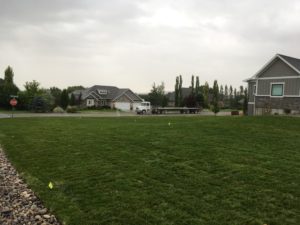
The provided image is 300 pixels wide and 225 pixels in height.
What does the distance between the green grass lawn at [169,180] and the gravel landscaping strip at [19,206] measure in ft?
0.53

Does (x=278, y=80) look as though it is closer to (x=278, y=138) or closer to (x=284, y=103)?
(x=284, y=103)

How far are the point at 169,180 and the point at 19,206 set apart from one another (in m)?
Answer: 2.81

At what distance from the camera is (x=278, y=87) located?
23750 mm

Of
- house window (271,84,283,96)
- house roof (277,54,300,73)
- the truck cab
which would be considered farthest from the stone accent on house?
the truck cab

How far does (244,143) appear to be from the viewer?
9.73m

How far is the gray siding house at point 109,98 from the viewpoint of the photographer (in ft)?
194

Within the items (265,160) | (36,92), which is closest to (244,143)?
(265,160)

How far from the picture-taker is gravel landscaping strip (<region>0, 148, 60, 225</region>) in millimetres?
4311

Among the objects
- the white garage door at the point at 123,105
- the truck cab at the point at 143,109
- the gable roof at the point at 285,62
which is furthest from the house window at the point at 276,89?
the white garage door at the point at 123,105

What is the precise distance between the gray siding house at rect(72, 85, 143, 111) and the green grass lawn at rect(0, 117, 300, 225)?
4946 cm

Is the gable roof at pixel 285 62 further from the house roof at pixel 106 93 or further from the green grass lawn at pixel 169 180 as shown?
the house roof at pixel 106 93

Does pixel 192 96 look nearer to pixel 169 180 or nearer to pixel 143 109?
pixel 143 109

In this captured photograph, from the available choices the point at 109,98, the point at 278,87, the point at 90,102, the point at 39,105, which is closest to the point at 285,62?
the point at 278,87

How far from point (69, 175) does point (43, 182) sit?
58cm
